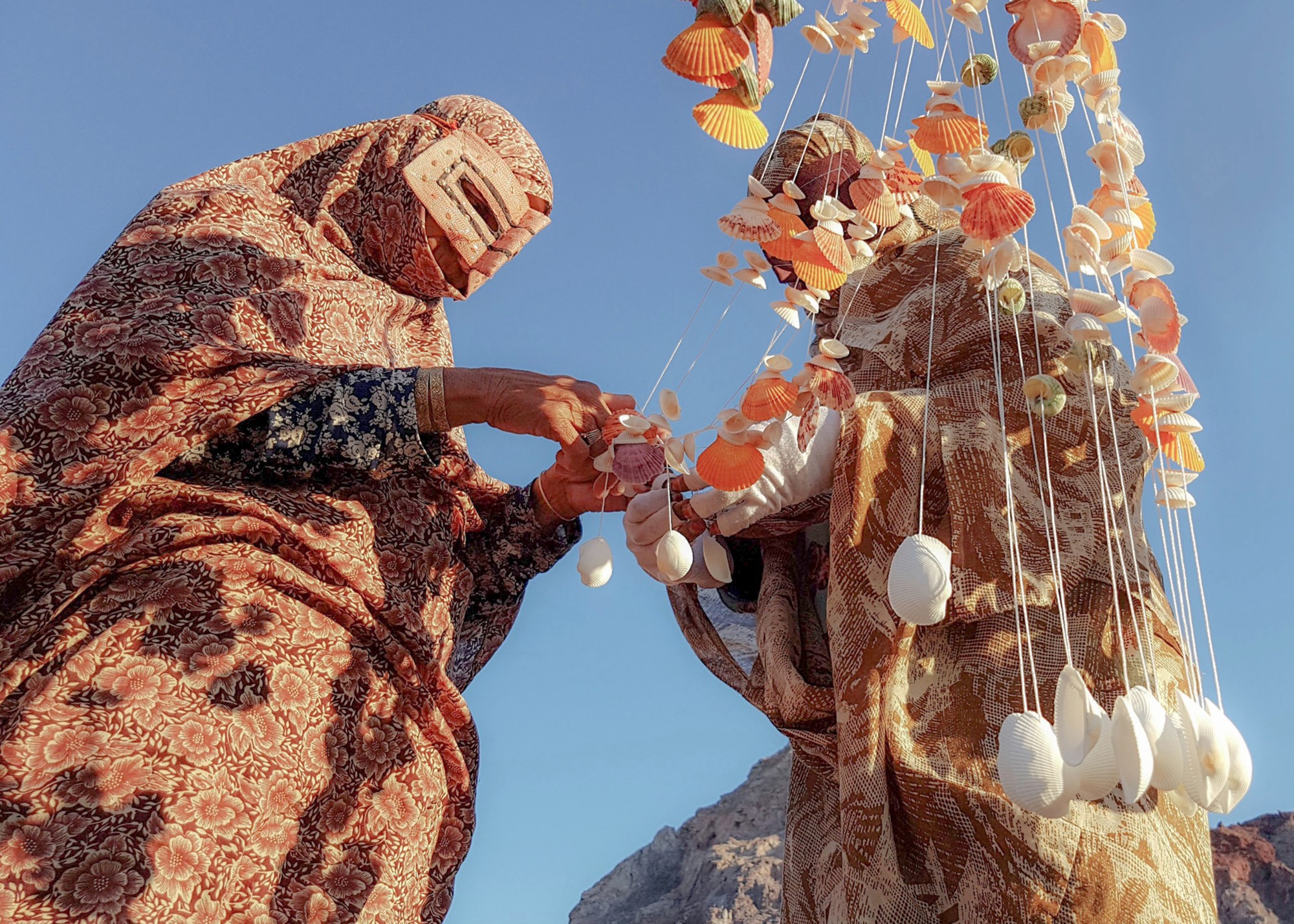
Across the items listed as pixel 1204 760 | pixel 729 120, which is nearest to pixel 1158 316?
pixel 1204 760

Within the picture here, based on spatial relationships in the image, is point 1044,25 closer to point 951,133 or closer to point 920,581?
point 951,133

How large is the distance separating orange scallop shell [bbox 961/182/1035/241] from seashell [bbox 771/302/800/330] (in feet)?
1.28

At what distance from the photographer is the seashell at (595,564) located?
237 centimetres

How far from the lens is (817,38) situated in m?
2.45

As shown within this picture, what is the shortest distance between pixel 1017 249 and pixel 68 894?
6.38 ft

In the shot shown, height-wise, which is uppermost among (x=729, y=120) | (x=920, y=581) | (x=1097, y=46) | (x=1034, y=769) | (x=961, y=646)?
(x=1097, y=46)

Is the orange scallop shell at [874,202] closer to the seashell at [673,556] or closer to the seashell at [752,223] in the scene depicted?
the seashell at [752,223]

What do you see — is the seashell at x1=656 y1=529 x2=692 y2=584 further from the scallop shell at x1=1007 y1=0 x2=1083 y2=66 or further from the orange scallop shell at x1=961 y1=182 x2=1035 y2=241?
the scallop shell at x1=1007 y1=0 x2=1083 y2=66

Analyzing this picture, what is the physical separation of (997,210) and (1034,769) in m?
0.96

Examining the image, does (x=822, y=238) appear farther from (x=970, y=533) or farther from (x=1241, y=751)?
(x=1241, y=751)

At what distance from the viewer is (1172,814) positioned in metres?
2.19

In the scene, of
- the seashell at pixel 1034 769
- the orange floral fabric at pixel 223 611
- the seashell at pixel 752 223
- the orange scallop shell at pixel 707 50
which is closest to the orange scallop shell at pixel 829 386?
the seashell at pixel 752 223

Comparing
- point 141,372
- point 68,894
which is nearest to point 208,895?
point 68,894

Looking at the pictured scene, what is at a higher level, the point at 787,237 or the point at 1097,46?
the point at 1097,46
